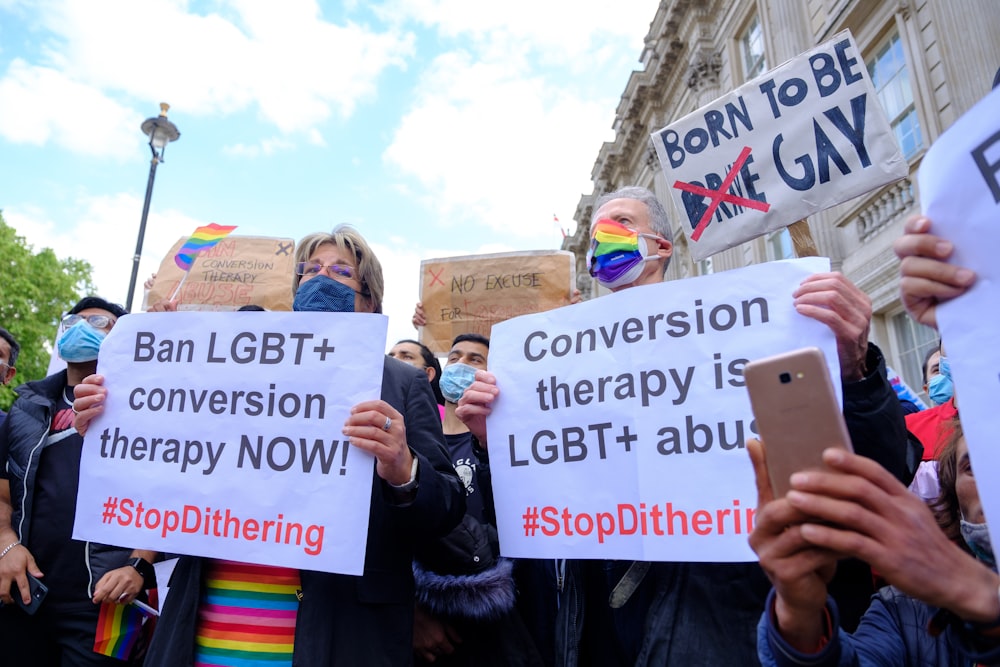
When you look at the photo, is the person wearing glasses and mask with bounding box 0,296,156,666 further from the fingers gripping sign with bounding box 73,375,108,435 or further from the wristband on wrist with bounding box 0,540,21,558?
the fingers gripping sign with bounding box 73,375,108,435

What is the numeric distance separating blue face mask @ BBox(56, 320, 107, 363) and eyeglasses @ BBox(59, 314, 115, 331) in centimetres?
15

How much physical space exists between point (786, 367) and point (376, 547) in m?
1.52

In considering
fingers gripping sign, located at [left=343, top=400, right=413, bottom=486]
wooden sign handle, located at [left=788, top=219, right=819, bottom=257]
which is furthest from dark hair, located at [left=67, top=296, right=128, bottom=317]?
wooden sign handle, located at [left=788, top=219, right=819, bottom=257]

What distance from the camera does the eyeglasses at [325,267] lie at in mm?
2588

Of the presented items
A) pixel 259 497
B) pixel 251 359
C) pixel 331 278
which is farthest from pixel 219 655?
pixel 331 278

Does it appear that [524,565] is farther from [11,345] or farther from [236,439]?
[11,345]

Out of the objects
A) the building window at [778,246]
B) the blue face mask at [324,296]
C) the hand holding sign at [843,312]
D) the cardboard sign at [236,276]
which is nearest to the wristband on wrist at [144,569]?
the blue face mask at [324,296]

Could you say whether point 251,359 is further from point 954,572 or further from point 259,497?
point 954,572

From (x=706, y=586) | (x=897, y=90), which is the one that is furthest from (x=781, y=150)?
(x=897, y=90)

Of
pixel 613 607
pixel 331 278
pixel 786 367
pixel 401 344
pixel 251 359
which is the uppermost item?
pixel 401 344

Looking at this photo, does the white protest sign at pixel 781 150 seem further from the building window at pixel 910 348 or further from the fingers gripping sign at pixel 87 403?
the building window at pixel 910 348

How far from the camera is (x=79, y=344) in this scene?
129 inches

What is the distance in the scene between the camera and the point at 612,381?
203 cm

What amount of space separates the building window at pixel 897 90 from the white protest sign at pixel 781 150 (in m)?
8.53
